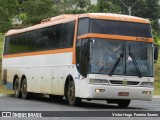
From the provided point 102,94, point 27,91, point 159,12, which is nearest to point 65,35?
point 102,94

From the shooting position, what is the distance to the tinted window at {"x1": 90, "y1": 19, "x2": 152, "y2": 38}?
21.6 meters

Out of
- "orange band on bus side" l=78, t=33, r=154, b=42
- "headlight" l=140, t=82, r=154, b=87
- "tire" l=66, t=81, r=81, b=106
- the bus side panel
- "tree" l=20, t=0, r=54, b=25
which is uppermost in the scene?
"tree" l=20, t=0, r=54, b=25

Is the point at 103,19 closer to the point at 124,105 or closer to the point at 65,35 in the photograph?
the point at 65,35

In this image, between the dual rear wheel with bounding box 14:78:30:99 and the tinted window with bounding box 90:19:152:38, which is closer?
the tinted window with bounding box 90:19:152:38

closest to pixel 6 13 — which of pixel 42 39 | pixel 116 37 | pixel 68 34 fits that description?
pixel 42 39

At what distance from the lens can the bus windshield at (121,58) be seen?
21.2 meters

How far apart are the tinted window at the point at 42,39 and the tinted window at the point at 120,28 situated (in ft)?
4.23

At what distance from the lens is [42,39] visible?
26.4 m

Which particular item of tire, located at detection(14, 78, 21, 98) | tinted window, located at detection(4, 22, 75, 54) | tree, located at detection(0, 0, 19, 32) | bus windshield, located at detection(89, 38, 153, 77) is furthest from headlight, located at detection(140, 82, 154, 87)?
tree, located at detection(0, 0, 19, 32)

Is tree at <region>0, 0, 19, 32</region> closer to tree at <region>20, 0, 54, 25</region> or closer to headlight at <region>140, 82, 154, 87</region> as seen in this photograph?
tree at <region>20, 0, 54, 25</region>

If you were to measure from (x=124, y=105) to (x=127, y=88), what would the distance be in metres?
2.45

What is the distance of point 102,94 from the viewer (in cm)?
2116

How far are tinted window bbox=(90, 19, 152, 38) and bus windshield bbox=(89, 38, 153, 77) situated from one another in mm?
367

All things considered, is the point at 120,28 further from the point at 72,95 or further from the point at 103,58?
the point at 72,95
